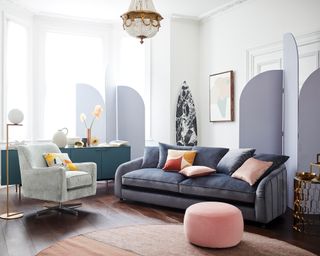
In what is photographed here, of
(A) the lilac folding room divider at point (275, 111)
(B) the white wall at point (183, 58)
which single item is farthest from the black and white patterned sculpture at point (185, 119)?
(A) the lilac folding room divider at point (275, 111)

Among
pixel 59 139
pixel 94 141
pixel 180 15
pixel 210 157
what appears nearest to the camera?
pixel 210 157

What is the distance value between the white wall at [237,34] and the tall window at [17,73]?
10.6 feet

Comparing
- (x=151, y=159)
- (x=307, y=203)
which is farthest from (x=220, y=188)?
(x=151, y=159)

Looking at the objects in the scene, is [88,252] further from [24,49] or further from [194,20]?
[194,20]

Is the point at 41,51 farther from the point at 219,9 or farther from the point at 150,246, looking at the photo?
the point at 150,246

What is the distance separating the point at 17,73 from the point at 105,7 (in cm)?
191

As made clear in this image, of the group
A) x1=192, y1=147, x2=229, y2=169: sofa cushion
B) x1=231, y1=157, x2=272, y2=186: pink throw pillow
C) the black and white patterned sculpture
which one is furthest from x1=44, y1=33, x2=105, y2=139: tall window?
x1=231, y1=157, x2=272, y2=186: pink throw pillow

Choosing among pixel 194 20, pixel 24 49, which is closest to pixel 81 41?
pixel 24 49

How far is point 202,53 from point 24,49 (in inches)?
129

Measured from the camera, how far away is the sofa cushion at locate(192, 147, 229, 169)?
4910mm

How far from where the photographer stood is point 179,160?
4.98 m

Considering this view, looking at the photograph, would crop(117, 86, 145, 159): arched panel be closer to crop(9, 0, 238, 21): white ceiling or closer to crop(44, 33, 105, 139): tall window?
crop(44, 33, 105, 139): tall window

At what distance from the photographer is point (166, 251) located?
3.01 meters

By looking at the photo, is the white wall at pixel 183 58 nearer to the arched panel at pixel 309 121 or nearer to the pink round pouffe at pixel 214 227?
the arched panel at pixel 309 121
